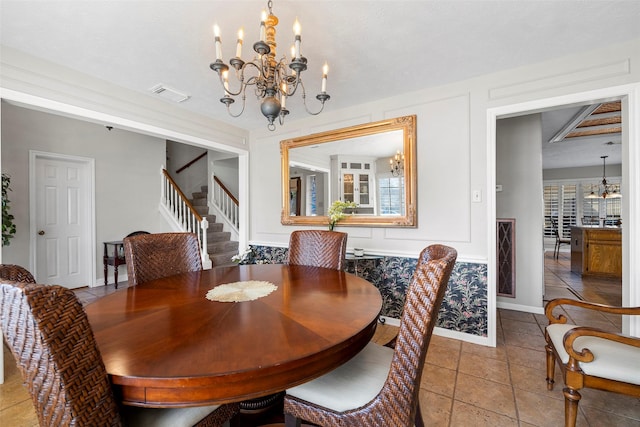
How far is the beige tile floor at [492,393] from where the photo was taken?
1632 mm

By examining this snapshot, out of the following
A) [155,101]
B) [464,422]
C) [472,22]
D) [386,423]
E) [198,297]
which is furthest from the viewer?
[155,101]

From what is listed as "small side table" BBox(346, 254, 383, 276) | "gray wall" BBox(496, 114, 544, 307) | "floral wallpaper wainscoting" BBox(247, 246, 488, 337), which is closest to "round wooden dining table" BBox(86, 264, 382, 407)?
"small side table" BBox(346, 254, 383, 276)

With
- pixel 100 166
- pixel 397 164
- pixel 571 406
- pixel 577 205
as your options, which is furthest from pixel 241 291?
pixel 577 205

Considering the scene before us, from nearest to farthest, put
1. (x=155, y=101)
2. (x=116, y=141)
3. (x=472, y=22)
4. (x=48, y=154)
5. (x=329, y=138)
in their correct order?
(x=472, y=22), (x=155, y=101), (x=329, y=138), (x=48, y=154), (x=116, y=141)

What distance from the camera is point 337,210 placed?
3197 mm

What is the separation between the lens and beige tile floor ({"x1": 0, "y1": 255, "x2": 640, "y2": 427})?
1.63 m

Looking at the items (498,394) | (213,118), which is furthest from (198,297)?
(213,118)

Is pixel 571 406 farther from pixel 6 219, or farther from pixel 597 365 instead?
pixel 6 219

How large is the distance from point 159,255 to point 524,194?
3.83m

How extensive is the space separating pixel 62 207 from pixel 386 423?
5.19 meters

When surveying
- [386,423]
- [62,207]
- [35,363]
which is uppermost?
[62,207]

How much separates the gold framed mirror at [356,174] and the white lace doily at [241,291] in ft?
5.90

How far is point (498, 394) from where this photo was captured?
1.85 metres

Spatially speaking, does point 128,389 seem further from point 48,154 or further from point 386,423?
point 48,154
